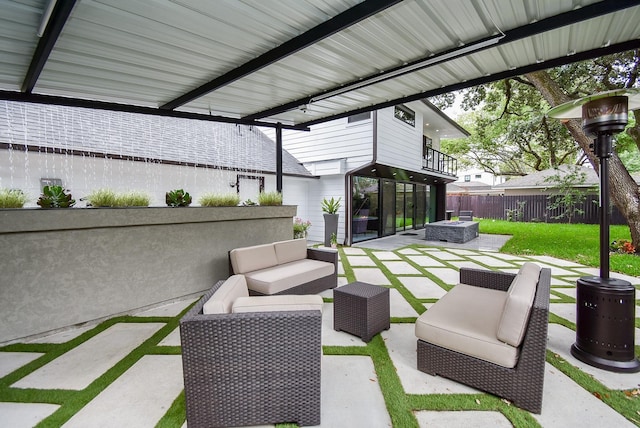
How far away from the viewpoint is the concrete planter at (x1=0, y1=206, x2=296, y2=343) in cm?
297

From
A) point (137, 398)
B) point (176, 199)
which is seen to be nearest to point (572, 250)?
point (176, 199)

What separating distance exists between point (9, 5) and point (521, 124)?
1467 cm

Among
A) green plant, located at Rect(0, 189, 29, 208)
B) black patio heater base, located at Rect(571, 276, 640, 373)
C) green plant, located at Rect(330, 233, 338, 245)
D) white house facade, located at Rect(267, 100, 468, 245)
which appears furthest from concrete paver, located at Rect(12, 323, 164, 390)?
white house facade, located at Rect(267, 100, 468, 245)

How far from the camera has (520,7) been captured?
2395 mm

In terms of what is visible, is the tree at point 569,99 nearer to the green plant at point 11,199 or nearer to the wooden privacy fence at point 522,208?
the wooden privacy fence at point 522,208

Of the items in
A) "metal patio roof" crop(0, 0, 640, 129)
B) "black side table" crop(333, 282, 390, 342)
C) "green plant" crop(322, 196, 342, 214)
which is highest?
"metal patio roof" crop(0, 0, 640, 129)

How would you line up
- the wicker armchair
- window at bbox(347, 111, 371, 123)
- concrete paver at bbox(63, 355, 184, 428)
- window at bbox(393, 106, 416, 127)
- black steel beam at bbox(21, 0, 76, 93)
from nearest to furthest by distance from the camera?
the wicker armchair < concrete paver at bbox(63, 355, 184, 428) < black steel beam at bbox(21, 0, 76, 93) < window at bbox(347, 111, 371, 123) < window at bbox(393, 106, 416, 127)

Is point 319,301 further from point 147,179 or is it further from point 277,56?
point 147,179

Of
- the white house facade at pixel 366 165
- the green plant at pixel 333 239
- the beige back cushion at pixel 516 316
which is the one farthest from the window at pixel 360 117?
the beige back cushion at pixel 516 316

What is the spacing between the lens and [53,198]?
3262 millimetres

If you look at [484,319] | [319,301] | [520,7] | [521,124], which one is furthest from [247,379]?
[521,124]

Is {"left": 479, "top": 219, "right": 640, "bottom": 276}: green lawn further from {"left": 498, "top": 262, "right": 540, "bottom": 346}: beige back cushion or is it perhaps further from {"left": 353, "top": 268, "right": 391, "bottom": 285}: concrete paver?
{"left": 498, "top": 262, "right": 540, "bottom": 346}: beige back cushion

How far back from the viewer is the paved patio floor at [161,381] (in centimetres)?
191

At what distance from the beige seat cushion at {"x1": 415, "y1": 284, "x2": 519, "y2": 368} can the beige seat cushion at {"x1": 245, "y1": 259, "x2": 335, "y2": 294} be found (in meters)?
1.86
